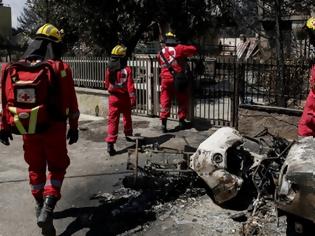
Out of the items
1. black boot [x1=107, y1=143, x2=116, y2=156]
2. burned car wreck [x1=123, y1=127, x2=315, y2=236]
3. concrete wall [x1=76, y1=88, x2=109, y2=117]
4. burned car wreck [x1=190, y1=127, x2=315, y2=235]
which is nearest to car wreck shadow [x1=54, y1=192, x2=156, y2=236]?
burned car wreck [x1=123, y1=127, x2=315, y2=236]

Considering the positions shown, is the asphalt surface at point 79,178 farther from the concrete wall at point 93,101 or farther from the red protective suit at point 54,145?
the concrete wall at point 93,101

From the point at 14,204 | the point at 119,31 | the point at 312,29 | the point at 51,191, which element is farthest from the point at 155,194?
the point at 119,31

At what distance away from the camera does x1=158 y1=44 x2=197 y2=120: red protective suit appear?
7988 mm

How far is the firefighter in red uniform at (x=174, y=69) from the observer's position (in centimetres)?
800

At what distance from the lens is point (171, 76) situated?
800 centimetres

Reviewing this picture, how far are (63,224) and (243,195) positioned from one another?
1941 millimetres

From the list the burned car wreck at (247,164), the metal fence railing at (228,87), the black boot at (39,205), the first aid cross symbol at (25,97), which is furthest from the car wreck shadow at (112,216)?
the metal fence railing at (228,87)

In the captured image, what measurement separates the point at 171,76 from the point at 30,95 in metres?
4.44

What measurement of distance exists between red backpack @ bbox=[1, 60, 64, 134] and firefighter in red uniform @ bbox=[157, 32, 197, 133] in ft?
13.8

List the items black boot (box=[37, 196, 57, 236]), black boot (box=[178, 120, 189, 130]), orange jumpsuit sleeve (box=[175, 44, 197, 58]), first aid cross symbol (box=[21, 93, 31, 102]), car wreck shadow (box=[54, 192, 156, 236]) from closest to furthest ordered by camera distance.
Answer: first aid cross symbol (box=[21, 93, 31, 102]) < black boot (box=[37, 196, 57, 236]) < car wreck shadow (box=[54, 192, 156, 236]) < orange jumpsuit sleeve (box=[175, 44, 197, 58]) < black boot (box=[178, 120, 189, 130])

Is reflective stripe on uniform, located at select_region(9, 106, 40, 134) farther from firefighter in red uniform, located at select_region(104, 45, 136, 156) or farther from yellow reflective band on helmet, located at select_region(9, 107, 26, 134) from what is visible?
firefighter in red uniform, located at select_region(104, 45, 136, 156)

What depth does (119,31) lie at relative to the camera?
12.3 m

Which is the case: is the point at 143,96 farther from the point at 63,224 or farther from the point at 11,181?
the point at 63,224

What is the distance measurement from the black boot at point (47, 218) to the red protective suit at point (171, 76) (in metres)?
4.26
